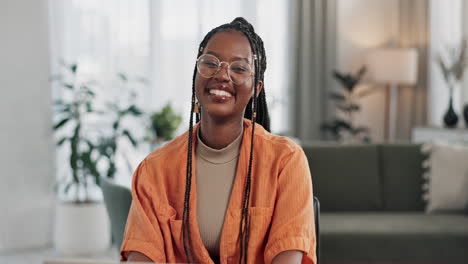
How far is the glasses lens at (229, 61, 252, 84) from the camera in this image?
1639 mm

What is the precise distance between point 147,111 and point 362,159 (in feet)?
5.69

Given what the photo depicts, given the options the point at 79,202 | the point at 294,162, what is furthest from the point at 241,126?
Answer: the point at 79,202

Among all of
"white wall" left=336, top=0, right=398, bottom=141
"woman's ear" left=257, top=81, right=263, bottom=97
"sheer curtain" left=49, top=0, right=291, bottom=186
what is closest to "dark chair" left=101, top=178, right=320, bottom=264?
"woman's ear" left=257, top=81, right=263, bottom=97

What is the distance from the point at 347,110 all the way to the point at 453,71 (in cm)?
88

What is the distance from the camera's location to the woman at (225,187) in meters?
1.61

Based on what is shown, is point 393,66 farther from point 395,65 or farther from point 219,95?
point 219,95

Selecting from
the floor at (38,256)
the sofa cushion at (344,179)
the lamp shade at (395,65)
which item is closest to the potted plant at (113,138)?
the floor at (38,256)

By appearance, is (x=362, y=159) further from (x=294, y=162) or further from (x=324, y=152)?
(x=294, y=162)

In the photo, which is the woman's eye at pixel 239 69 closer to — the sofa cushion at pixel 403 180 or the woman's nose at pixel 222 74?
the woman's nose at pixel 222 74

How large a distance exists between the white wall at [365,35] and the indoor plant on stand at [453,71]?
25.3 inches

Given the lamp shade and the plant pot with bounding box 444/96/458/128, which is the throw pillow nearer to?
the plant pot with bounding box 444/96/458/128

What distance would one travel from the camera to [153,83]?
200 inches

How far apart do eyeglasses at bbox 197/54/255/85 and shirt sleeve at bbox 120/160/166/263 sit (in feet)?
0.88

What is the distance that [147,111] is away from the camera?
5.07m
